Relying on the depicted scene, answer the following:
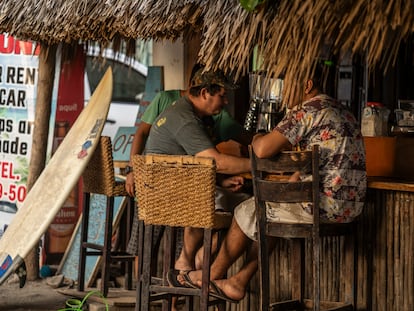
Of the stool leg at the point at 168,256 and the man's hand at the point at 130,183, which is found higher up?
the man's hand at the point at 130,183

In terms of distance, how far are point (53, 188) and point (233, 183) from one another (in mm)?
1550

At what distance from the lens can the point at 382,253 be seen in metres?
5.64

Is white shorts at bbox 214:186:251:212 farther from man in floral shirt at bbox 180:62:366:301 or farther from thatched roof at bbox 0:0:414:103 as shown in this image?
thatched roof at bbox 0:0:414:103

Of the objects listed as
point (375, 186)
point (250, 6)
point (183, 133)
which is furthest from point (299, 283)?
point (250, 6)

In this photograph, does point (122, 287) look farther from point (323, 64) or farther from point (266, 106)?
point (323, 64)

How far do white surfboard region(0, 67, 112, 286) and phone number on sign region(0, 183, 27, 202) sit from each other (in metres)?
1.55

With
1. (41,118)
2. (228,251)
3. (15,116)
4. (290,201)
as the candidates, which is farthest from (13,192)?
(290,201)

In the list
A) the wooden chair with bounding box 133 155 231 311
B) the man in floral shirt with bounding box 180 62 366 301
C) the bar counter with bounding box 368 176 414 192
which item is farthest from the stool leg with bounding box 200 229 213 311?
the bar counter with bounding box 368 176 414 192

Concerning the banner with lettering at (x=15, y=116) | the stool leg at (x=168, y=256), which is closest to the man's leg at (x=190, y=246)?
the stool leg at (x=168, y=256)

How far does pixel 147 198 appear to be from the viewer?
5801mm

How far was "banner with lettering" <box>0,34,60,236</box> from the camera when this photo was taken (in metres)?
9.01

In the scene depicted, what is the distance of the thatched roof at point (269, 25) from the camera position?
457 cm

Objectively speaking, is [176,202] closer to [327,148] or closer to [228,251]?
[228,251]

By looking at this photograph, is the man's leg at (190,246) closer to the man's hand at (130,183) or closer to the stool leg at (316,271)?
the man's hand at (130,183)
